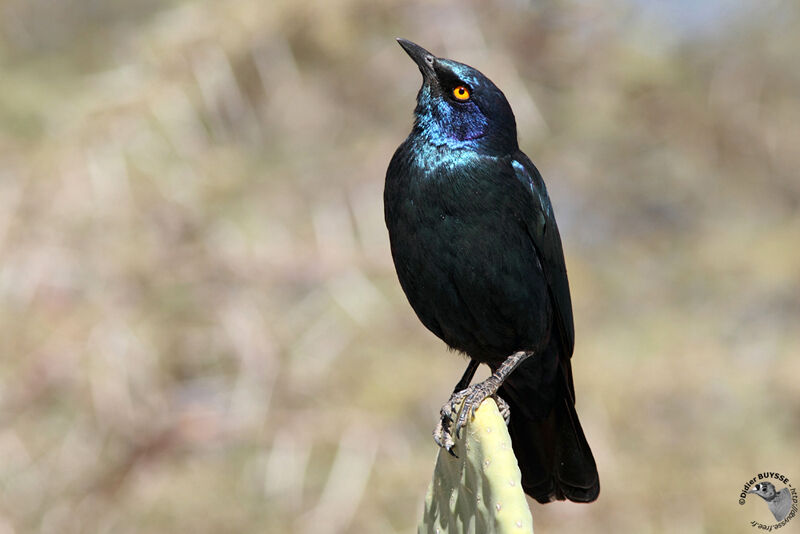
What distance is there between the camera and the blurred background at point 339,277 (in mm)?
6520

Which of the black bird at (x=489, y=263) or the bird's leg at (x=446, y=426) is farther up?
the black bird at (x=489, y=263)

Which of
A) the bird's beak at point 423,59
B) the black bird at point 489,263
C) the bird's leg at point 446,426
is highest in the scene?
the bird's beak at point 423,59

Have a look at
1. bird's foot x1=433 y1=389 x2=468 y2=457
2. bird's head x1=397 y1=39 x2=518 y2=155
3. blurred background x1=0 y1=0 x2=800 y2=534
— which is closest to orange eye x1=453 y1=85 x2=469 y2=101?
bird's head x1=397 y1=39 x2=518 y2=155

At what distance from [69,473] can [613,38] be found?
508cm

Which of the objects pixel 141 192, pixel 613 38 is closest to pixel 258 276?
pixel 141 192

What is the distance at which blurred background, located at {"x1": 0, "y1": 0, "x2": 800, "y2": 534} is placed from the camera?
6520mm

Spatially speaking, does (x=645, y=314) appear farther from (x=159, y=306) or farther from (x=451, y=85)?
(x=451, y=85)

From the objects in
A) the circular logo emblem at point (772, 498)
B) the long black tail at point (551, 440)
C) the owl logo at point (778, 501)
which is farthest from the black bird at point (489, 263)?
the owl logo at point (778, 501)

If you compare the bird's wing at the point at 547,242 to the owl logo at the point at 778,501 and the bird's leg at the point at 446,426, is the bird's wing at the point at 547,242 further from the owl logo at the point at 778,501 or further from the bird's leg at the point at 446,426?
the owl logo at the point at 778,501

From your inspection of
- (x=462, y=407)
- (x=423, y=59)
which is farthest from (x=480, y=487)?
(x=423, y=59)

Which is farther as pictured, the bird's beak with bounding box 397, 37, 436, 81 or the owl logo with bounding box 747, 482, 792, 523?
the owl logo with bounding box 747, 482, 792, 523

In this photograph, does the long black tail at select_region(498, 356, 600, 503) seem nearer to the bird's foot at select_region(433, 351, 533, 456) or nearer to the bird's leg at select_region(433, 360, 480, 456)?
the bird's foot at select_region(433, 351, 533, 456)

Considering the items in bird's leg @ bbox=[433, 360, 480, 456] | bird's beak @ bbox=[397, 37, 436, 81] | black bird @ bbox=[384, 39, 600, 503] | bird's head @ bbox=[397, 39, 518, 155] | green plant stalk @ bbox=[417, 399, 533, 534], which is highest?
bird's beak @ bbox=[397, 37, 436, 81]

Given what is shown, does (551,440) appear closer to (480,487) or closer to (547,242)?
(547,242)
